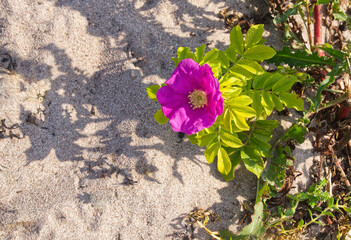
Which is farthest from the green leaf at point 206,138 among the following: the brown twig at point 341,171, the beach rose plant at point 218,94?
the brown twig at point 341,171

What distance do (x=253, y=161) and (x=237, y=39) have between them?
734 mm

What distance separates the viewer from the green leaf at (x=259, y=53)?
1.60m

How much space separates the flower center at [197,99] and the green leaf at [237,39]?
34 cm

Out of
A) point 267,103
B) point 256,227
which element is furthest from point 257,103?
point 256,227

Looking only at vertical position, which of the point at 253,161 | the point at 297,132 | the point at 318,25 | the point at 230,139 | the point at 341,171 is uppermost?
the point at 318,25

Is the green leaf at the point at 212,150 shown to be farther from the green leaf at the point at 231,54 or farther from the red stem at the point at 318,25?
the red stem at the point at 318,25

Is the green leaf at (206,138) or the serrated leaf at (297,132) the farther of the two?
the serrated leaf at (297,132)

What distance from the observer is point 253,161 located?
6.25 feet

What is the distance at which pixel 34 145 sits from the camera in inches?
79.4

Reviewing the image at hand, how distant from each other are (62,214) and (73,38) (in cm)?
114

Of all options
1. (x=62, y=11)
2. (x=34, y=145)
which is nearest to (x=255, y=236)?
(x=34, y=145)

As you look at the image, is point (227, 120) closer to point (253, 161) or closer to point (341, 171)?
point (253, 161)

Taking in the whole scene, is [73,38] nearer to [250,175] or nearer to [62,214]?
[62,214]

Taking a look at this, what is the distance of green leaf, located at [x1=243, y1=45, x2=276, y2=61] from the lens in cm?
160
